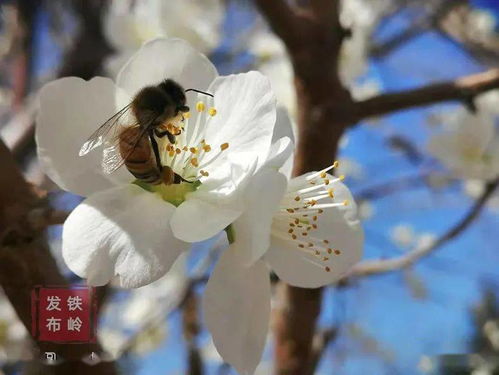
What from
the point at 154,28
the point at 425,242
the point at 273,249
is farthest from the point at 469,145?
the point at 273,249

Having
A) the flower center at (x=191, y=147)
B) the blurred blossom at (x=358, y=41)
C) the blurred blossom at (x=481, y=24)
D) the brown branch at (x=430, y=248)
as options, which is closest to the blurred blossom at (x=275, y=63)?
the blurred blossom at (x=358, y=41)

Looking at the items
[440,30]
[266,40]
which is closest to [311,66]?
[266,40]

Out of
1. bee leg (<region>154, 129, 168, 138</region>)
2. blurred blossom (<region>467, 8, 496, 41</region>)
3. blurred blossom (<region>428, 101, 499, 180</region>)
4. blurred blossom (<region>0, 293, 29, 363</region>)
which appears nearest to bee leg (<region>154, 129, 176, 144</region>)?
bee leg (<region>154, 129, 168, 138</region>)

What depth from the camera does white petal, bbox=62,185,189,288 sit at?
19cm

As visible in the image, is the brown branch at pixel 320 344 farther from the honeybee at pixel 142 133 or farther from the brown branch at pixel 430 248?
the honeybee at pixel 142 133

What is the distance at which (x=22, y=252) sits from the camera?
9.3 inches

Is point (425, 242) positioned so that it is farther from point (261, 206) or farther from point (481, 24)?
point (261, 206)

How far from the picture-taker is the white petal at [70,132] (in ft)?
0.67

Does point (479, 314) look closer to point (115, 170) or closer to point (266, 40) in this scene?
point (266, 40)

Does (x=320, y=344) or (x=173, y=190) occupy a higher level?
(x=173, y=190)

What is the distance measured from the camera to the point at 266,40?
27.5 inches

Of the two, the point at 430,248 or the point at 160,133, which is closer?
the point at 160,133

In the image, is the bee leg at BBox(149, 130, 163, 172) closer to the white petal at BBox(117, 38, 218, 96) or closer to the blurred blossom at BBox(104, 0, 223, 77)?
the white petal at BBox(117, 38, 218, 96)
